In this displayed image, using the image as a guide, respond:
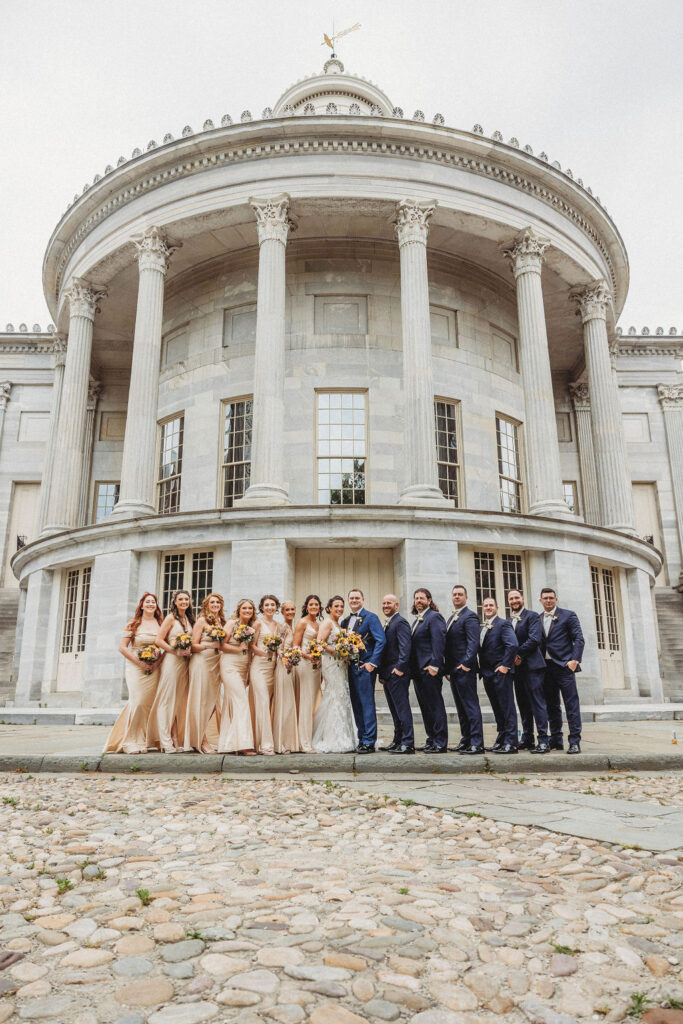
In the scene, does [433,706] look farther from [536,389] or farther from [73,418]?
[73,418]

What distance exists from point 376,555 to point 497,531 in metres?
2.84

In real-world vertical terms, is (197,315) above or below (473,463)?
above

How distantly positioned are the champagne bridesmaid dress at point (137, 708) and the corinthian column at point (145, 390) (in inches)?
324

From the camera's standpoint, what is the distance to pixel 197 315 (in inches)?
905

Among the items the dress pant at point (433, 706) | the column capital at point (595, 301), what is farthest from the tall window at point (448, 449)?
the dress pant at point (433, 706)

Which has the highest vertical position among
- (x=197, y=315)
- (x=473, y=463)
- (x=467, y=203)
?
(x=467, y=203)

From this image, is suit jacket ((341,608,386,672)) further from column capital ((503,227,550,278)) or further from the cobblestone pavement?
column capital ((503,227,550,278))

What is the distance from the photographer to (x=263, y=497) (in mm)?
17141

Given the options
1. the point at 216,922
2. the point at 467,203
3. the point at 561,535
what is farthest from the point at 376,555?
the point at 216,922

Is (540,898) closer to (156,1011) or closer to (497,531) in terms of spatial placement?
(156,1011)

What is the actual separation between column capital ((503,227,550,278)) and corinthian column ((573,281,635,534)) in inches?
122

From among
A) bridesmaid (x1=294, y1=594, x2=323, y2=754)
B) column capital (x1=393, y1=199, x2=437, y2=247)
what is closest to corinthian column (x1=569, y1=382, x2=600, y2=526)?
column capital (x1=393, y1=199, x2=437, y2=247)

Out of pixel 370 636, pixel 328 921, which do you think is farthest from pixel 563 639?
pixel 328 921

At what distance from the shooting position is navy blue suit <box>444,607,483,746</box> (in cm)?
988
